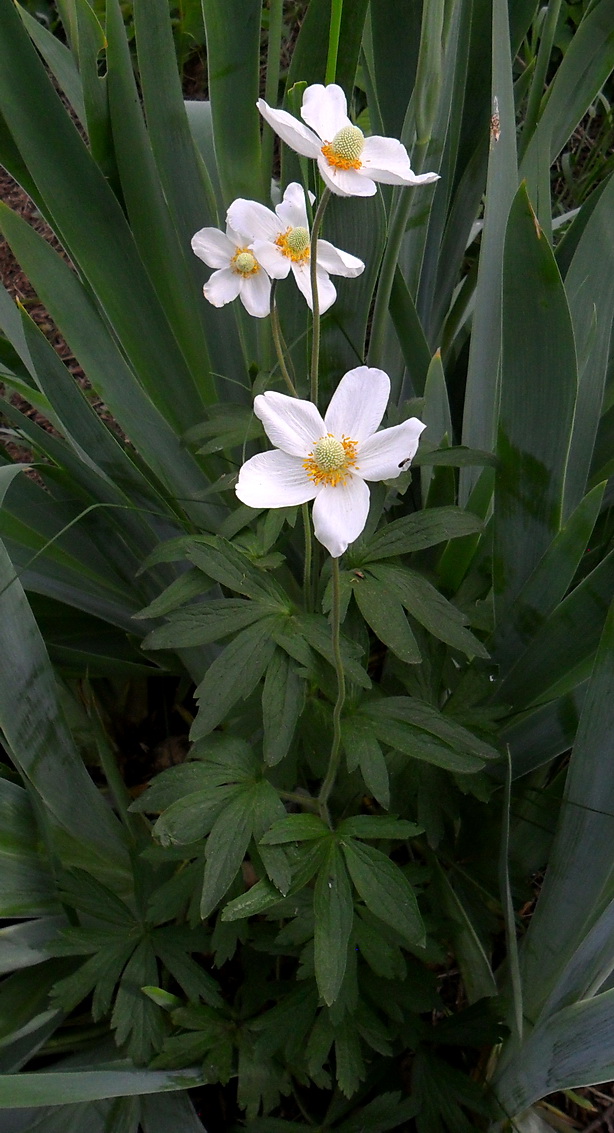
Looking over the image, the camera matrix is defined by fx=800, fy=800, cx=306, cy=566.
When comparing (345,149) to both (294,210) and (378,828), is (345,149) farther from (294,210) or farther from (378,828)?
(378,828)

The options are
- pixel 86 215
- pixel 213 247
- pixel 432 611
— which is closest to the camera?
pixel 432 611

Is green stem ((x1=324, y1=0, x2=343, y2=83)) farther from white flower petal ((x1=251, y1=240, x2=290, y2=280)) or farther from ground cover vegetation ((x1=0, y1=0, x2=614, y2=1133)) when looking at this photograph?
white flower petal ((x1=251, y1=240, x2=290, y2=280))

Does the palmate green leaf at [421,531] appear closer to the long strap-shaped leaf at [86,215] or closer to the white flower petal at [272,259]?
the white flower petal at [272,259]

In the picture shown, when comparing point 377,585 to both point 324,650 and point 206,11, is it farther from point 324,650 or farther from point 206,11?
point 206,11

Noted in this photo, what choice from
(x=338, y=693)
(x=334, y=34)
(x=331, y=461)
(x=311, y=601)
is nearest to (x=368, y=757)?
(x=338, y=693)

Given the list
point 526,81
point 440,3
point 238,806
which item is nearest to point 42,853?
point 238,806

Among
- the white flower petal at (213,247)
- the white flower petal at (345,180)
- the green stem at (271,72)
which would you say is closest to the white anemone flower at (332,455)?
the white flower petal at (345,180)

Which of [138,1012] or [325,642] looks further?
[138,1012]
